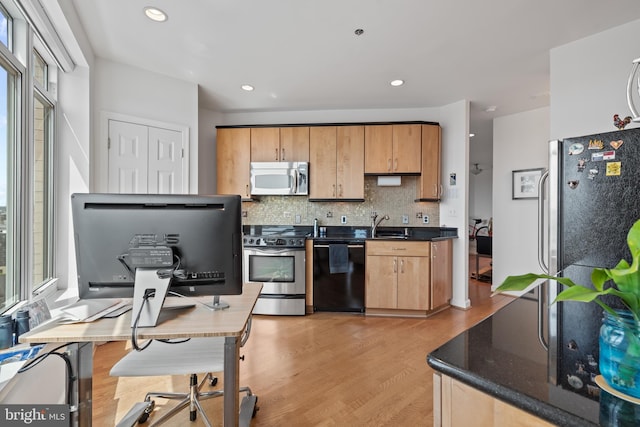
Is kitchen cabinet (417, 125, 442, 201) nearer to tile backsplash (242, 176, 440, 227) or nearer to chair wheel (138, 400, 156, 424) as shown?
tile backsplash (242, 176, 440, 227)

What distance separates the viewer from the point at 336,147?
3.81 m

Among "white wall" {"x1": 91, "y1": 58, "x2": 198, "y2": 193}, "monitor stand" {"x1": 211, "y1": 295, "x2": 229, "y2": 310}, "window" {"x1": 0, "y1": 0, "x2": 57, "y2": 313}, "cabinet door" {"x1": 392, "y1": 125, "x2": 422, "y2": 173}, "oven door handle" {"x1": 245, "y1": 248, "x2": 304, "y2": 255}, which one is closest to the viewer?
"monitor stand" {"x1": 211, "y1": 295, "x2": 229, "y2": 310}

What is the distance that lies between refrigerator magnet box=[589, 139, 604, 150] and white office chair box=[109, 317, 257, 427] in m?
2.35

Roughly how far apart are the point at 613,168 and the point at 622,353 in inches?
74.4

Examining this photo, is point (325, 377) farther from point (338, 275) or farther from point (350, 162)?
point (350, 162)

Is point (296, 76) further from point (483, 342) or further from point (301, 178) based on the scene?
point (483, 342)

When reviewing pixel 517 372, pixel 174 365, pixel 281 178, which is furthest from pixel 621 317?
pixel 281 178

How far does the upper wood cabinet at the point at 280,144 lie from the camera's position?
3.86m

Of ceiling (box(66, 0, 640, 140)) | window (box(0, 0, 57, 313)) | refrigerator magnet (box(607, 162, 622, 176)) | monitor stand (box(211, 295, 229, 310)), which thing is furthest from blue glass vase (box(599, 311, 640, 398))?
window (box(0, 0, 57, 313))

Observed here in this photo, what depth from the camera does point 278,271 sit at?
351cm

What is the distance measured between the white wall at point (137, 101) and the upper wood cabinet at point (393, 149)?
6.92 ft

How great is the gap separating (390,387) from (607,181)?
74.6 inches

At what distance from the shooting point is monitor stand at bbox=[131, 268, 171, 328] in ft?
3.68

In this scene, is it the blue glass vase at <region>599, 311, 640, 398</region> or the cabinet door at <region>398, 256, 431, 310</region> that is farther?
the cabinet door at <region>398, 256, 431, 310</region>
